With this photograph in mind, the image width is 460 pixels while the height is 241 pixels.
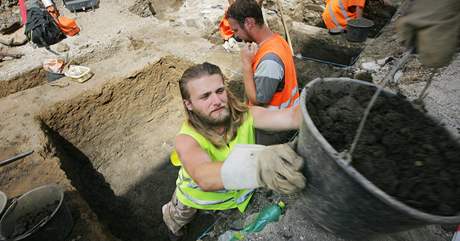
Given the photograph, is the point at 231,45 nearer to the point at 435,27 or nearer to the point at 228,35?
the point at 228,35

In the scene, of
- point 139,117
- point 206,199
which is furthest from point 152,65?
point 206,199

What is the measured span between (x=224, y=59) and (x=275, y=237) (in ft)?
12.3

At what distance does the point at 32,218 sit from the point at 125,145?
230 centimetres

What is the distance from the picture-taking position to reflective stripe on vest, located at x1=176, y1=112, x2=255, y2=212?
2.14 meters

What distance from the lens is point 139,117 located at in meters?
5.14

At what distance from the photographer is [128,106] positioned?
16.2 feet

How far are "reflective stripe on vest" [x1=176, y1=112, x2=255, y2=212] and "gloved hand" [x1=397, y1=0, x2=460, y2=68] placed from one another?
1.50 m

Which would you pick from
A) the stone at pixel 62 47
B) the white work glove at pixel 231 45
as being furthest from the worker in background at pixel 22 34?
the white work glove at pixel 231 45

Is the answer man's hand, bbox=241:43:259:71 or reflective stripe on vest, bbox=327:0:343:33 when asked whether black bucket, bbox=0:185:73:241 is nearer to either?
man's hand, bbox=241:43:259:71

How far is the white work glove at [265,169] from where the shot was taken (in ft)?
3.74

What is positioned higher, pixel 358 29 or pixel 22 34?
pixel 358 29

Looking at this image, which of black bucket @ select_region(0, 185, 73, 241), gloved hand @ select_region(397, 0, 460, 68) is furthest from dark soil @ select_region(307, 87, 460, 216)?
black bucket @ select_region(0, 185, 73, 241)

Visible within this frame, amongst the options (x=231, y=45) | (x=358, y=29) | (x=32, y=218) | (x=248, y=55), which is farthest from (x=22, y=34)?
(x=358, y=29)

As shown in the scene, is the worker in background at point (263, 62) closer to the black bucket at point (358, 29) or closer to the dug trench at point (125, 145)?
the dug trench at point (125, 145)
